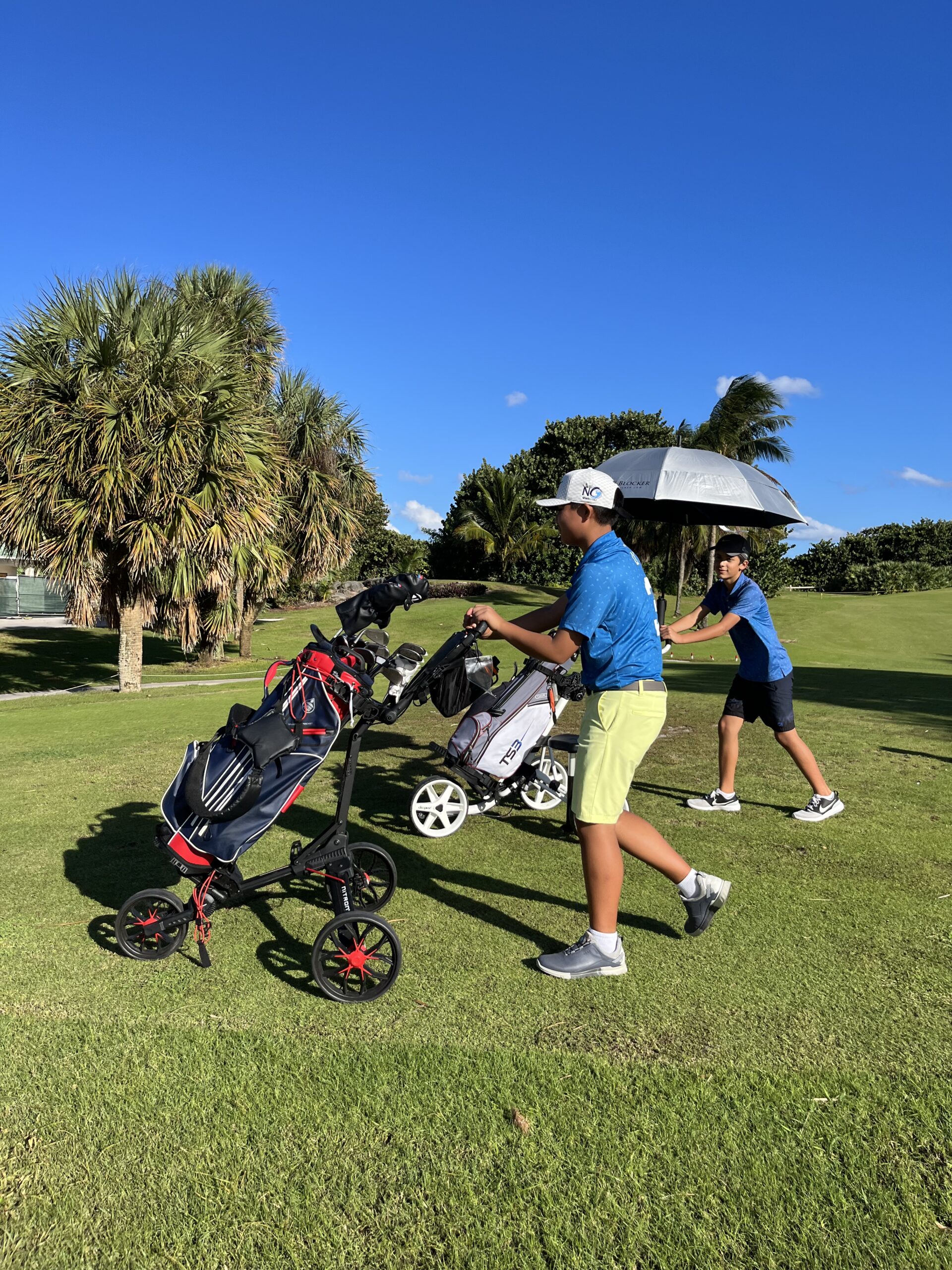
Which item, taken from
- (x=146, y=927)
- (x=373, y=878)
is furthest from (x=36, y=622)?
(x=146, y=927)

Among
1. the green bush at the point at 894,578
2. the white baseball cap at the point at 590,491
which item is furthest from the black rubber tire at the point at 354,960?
the green bush at the point at 894,578

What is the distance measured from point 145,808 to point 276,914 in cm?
247

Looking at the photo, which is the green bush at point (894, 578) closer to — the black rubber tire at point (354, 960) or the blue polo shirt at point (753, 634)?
the blue polo shirt at point (753, 634)

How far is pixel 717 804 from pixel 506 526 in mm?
38414

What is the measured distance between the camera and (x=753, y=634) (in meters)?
6.14

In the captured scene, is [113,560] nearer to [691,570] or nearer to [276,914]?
[276,914]

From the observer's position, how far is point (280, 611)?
4047cm

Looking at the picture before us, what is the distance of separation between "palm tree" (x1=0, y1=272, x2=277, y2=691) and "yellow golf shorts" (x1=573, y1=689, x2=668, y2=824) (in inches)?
530

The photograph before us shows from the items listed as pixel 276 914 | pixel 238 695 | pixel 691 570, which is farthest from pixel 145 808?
pixel 691 570

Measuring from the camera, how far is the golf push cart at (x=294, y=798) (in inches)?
143

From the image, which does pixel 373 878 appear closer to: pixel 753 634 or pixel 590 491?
pixel 590 491

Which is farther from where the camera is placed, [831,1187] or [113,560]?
[113,560]

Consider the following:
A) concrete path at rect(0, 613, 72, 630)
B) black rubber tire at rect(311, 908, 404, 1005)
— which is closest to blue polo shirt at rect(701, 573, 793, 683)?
black rubber tire at rect(311, 908, 404, 1005)

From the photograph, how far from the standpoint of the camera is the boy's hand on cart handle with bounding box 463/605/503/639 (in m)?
3.73
